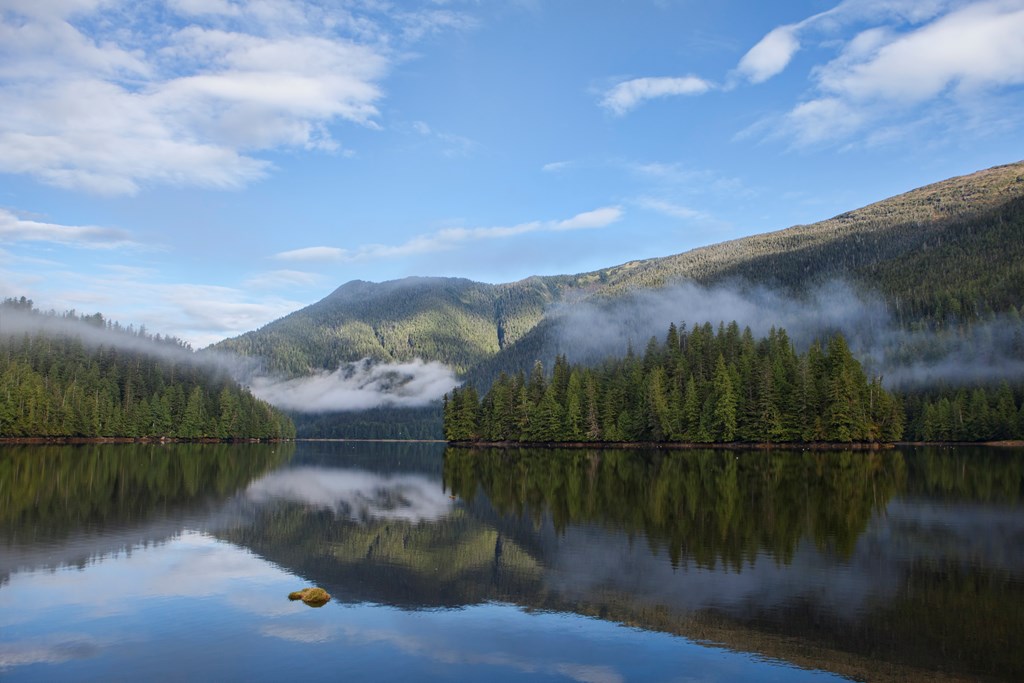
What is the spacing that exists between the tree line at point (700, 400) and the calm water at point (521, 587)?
6849 centimetres

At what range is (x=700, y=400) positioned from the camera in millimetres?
133500

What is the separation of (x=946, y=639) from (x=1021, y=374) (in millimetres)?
186943

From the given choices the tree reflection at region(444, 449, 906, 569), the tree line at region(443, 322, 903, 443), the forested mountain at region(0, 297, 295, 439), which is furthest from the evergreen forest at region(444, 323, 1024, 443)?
the forested mountain at region(0, 297, 295, 439)

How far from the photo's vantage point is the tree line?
121m

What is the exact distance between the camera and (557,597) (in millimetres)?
25219

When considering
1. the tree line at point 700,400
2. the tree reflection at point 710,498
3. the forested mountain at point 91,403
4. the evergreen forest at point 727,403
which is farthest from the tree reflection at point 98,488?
the evergreen forest at point 727,403

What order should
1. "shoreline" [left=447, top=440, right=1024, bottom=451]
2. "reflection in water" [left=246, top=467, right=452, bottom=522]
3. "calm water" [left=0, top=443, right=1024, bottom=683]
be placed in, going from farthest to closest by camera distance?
"shoreline" [left=447, top=440, right=1024, bottom=451], "reflection in water" [left=246, top=467, right=452, bottom=522], "calm water" [left=0, top=443, right=1024, bottom=683]

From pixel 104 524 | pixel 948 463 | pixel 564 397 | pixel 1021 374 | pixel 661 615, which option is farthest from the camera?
pixel 1021 374

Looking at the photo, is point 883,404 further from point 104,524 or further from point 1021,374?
point 104,524

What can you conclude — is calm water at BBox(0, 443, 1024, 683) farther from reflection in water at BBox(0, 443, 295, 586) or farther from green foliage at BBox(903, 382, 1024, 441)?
green foliage at BBox(903, 382, 1024, 441)

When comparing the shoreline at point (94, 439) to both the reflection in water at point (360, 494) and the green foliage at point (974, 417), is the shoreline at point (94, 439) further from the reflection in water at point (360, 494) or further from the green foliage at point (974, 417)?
the green foliage at point (974, 417)

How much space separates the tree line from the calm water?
225ft

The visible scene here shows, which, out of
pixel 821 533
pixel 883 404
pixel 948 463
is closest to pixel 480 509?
pixel 821 533

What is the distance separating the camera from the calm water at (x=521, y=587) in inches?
735
